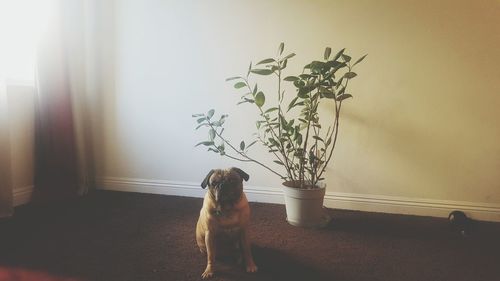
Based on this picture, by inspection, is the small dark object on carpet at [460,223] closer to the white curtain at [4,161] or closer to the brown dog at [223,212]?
the brown dog at [223,212]

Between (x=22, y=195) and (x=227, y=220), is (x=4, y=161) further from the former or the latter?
(x=227, y=220)

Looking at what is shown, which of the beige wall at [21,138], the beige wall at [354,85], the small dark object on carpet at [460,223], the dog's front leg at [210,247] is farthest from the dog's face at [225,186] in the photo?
the beige wall at [21,138]

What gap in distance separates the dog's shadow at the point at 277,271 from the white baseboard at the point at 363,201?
0.79 m

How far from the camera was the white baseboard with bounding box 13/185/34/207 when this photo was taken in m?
2.24

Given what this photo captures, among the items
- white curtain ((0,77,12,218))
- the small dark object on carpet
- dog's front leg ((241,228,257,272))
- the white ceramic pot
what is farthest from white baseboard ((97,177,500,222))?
dog's front leg ((241,228,257,272))

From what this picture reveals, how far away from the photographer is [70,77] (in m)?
2.44

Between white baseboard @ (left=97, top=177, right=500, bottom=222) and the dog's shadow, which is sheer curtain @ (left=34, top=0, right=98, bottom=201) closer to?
white baseboard @ (left=97, top=177, right=500, bottom=222)

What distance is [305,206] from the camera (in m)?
1.92

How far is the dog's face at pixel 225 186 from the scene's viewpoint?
1.39 meters

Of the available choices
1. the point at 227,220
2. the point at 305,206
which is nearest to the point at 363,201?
the point at 305,206

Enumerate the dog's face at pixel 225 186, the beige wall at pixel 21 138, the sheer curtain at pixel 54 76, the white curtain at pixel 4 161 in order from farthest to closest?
the beige wall at pixel 21 138 < the sheer curtain at pixel 54 76 < the white curtain at pixel 4 161 < the dog's face at pixel 225 186

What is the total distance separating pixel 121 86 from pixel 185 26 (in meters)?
0.65

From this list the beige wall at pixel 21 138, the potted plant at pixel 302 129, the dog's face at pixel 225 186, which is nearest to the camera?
the dog's face at pixel 225 186

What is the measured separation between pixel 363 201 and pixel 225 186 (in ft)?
3.85
